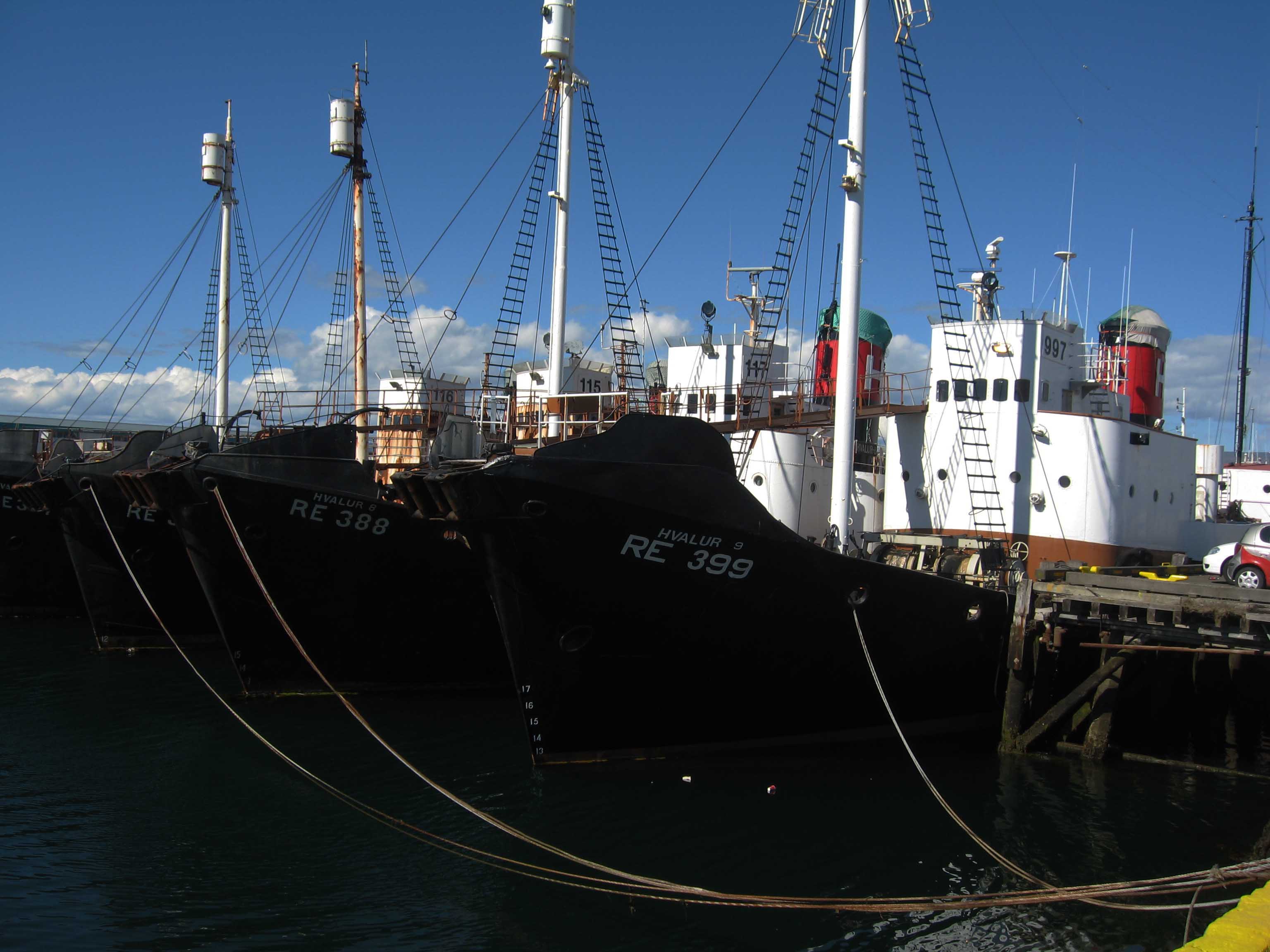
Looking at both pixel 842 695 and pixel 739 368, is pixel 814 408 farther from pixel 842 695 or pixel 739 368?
pixel 842 695

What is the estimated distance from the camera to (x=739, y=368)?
95.1 feet

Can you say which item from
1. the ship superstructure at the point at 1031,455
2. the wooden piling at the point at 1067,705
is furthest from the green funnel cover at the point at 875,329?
the wooden piling at the point at 1067,705

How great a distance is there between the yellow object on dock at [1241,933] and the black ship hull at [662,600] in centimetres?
743

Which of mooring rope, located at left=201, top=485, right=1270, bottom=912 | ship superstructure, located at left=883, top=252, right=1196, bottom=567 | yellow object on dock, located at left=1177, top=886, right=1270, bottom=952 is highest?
ship superstructure, located at left=883, top=252, right=1196, bottom=567

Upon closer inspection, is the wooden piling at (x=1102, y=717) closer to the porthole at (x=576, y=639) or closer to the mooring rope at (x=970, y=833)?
the mooring rope at (x=970, y=833)

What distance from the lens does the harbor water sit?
9117mm

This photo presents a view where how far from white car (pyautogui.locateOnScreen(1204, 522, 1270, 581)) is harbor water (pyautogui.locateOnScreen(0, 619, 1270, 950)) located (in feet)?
16.8

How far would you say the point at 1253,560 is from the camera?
17844mm

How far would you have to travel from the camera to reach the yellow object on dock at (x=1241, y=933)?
555 cm

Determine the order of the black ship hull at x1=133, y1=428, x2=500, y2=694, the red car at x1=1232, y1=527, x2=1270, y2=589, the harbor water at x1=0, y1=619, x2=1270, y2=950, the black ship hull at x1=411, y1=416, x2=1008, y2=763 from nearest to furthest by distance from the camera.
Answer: the harbor water at x1=0, y1=619, x2=1270, y2=950 → the black ship hull at x1=411, y1=416, x2=1008, y2=763 → the black ship hull at x1=133, y1=428, x2=500, y2=694 → the red car at x1=1232, y1=527, x2=1270, y2=589

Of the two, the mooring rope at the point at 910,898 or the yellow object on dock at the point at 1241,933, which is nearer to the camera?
the yellow object on dock at the point at 1241,933

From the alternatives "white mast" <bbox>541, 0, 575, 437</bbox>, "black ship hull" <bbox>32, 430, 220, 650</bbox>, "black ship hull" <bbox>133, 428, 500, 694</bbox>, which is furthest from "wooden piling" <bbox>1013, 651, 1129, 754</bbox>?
"black ship hull" <bbox>32, 430, 220, 650</bbox>

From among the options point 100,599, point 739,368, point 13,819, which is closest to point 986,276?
point 739,368

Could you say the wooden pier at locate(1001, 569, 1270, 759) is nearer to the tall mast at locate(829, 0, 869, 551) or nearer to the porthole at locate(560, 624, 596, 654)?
the tall mast at locate(829, 0, 869, 551)
